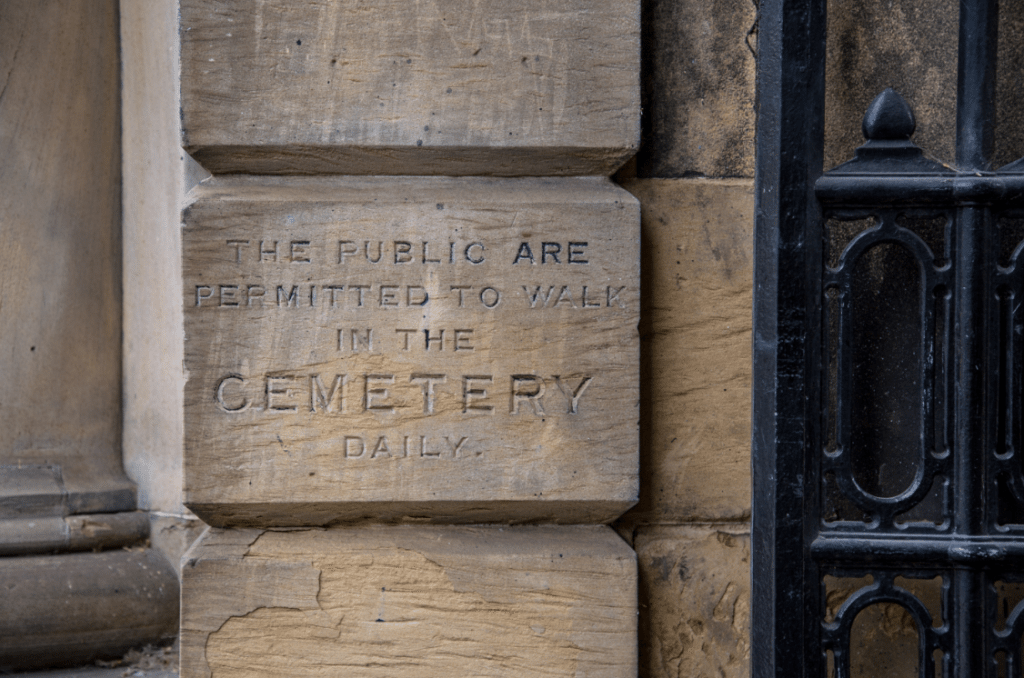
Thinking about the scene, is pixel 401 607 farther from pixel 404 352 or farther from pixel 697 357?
pixel 697 357

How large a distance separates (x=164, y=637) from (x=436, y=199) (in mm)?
1058

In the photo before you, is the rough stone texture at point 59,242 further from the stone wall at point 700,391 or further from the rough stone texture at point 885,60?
the rough stone texture at point 885,60

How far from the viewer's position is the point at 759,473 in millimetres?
1258

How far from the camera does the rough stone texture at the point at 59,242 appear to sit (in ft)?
5.27

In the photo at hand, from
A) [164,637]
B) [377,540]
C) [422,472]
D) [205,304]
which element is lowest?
[164,637]

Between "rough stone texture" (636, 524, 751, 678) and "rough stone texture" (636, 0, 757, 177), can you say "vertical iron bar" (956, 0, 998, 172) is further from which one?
"rough stone texture" (636, 524, 751, 678)

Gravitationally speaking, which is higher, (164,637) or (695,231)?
(695,231)

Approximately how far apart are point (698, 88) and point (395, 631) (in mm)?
1075

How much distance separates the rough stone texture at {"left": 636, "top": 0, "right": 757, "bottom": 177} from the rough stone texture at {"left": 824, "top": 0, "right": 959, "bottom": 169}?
14 cm

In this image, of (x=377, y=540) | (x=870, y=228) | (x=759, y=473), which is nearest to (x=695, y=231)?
(x=870, y=228)

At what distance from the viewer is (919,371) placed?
1266 millimetres

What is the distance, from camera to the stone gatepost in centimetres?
128

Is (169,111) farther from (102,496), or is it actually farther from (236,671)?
(236,671)

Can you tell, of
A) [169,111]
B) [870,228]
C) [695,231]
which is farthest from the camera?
[169,111]
